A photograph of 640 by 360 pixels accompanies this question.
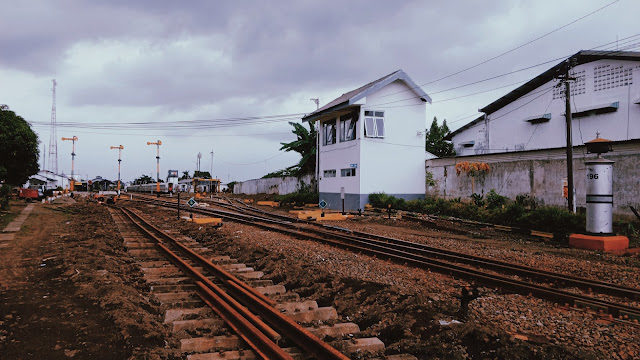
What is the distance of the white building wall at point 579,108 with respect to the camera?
2336cm

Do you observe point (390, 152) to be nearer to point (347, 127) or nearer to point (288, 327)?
point (347, 127)

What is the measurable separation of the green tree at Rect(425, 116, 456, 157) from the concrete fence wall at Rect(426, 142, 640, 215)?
1958cm

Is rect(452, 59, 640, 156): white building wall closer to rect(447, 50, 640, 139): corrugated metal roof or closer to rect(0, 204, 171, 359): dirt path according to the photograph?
rect(447, 50, 640, 139): corrugated metal roof

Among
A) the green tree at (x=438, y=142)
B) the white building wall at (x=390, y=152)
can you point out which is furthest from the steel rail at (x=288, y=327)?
the green tree at (x=438, y=142)

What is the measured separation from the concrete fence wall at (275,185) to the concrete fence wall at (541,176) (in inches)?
648

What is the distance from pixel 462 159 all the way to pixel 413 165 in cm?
420

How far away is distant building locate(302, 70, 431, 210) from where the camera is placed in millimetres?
25705

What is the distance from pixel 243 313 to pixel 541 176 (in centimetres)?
1794

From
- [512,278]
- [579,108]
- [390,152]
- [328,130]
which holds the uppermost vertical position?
[579,108]

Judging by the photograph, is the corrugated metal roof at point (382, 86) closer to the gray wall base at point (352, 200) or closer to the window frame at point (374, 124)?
the window frame at point (374, 124)

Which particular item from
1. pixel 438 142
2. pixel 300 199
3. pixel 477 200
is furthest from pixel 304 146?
pixel 477 200

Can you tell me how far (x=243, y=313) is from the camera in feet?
17.2

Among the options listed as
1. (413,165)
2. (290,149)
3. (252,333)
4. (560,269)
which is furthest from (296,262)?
(290,149)

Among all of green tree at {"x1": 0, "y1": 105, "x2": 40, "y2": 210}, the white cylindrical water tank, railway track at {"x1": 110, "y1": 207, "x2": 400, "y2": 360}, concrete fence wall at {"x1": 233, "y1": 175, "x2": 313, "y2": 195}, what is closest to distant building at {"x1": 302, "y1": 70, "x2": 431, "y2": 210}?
concrete fence wall at {"x1": 233, "y1": 175, "x2": 313, "y2": 195}
